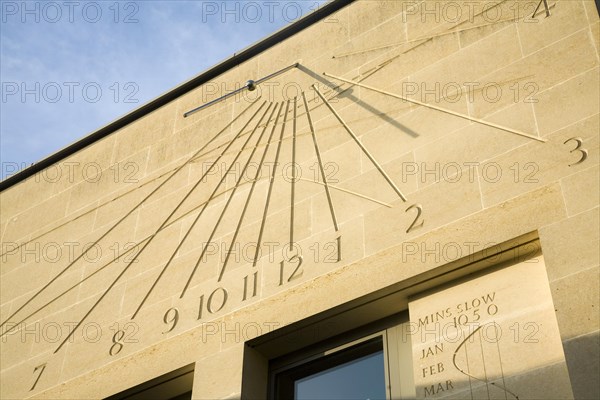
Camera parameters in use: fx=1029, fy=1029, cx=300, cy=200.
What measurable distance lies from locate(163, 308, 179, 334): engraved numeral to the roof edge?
2987mm

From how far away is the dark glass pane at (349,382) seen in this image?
633 centimetres

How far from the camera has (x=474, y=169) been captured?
6625mm

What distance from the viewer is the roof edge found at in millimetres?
9203

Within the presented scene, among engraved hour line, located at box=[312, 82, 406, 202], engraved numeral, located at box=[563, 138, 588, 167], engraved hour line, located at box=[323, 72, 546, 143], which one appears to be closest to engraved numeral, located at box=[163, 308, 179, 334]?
engraved hour line, located at box=[312, 82, 406, 202]

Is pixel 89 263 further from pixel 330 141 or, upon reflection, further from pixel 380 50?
pixel 380 50

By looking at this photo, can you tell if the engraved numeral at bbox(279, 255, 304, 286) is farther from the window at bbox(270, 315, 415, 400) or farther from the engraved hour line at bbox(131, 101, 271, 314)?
the engraved hour line at bbox(131, 101, 271, 314)

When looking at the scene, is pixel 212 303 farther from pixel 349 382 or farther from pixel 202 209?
pixel 349 382

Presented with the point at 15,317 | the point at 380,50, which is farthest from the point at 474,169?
the point at 15,317

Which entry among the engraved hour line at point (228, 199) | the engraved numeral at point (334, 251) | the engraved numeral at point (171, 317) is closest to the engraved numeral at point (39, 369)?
the engraved numeral at point (171, 317)

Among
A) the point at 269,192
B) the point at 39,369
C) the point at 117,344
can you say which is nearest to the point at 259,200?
the point at 269,192

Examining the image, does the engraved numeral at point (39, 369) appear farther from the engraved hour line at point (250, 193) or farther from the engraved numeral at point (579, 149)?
the engraved numeral at point (579, 149)

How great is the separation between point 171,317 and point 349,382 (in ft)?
5.07

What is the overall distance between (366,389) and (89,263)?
3.15 m

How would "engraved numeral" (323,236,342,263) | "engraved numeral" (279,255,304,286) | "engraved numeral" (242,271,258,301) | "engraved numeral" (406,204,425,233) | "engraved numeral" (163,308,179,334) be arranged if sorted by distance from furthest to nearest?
"engraved numeral" (163,308,179,334) → "engraved numeral" (242,271,258,301) → "engraved numeral" (279,255,304,286) → "engraved numeral" (323,236,342,263) → "engraved numeral" (406,204,425,233)
